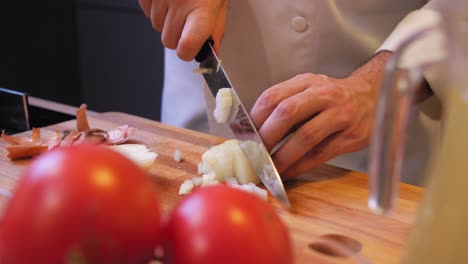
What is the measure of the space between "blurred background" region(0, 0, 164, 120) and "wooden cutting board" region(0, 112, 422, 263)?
1.20 m

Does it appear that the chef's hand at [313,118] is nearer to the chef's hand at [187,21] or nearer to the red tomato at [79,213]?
the chef's hand at [187,21]

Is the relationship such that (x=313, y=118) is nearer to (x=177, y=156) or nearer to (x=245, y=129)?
(x=245, y=129)

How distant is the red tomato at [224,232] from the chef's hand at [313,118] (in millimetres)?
376

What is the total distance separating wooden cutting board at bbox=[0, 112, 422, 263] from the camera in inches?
24.2

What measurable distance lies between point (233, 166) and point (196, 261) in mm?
438

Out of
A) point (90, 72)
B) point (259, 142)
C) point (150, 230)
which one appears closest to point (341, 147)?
point (259, 142)

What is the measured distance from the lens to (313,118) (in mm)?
765

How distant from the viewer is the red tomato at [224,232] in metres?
0.37

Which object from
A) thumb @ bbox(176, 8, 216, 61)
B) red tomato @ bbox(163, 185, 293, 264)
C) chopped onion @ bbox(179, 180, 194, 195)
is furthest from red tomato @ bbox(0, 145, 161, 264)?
thumb @ bbox(176, 8, 216, 61)

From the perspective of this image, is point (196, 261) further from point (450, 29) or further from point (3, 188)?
point (3, 188)

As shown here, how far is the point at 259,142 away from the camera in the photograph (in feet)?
2.55

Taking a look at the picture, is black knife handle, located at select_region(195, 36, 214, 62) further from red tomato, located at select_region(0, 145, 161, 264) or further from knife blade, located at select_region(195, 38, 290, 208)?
red tomato, located at select_region(0, 145, 161, 264)

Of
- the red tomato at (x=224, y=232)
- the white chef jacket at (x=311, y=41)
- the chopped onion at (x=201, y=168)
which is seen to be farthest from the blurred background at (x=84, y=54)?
the red tomato at (x=224, y=232)

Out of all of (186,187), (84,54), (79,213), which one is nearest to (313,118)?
(186,187)
